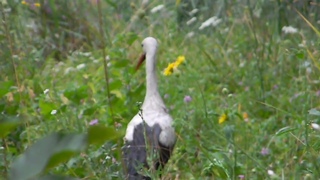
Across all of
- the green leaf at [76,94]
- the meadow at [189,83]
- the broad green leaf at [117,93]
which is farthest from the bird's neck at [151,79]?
the green leaf at [76,94]

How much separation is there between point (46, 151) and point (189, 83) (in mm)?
4804

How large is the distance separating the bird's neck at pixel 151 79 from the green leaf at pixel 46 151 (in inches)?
124

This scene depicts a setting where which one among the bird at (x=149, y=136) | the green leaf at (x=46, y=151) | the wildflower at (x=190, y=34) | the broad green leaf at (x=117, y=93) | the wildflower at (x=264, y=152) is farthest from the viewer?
the wildflower at (x=190, y=34)

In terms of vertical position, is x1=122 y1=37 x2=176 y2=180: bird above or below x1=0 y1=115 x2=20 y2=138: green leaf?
below

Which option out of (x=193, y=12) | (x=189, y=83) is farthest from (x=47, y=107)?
(x=193, y=12)

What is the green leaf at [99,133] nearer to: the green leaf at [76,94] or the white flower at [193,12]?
the green leaf at [76,94]

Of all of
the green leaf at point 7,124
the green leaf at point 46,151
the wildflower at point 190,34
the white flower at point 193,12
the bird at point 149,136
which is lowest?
the bird at point 149,136

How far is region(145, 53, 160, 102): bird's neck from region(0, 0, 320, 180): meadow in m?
0.11

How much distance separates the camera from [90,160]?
3135 millimetres

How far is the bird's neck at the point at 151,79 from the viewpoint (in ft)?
13.3

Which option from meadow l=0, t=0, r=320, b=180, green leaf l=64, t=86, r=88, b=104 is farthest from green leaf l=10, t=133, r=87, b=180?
green leaf l=64, t=86, r=88, b=104

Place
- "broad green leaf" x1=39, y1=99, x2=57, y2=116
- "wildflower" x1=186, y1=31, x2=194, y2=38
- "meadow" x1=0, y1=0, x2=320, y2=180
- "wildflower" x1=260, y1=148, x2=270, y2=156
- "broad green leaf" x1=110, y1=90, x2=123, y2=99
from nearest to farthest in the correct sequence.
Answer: "meadow" x1=0, y1=0, x2=320, y2=180, "broad green leaf" x1=39, y1=99, x2=57, y2=116, "wildflower" x1=260, y1=148, x2=270, y2=156, "broad green leaf" x1=110, y1=90, x2=123, y2=99, "wildflower" x1=186, y1=31, x2=194, y2=38

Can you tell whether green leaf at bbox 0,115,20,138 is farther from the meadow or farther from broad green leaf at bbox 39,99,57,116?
broad green leaf at bbox 39,99,57,116

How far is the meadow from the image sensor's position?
3.28 m
